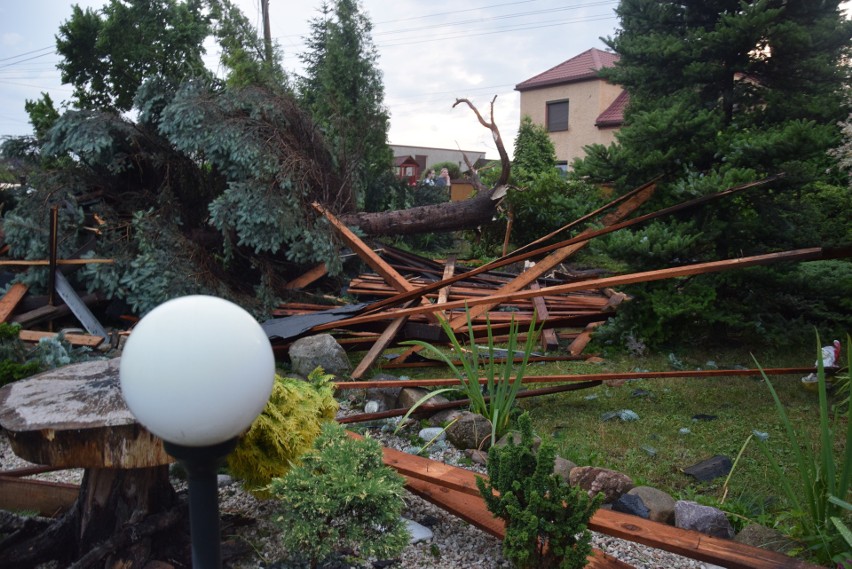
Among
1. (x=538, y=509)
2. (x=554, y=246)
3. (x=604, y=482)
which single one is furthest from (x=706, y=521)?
(x=554, y=246)

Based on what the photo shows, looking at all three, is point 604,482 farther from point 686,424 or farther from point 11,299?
point 11,299

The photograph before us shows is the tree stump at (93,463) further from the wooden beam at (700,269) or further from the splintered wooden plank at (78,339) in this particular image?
the splintered wooden plank at (78,339)

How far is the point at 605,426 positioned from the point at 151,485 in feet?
9.44

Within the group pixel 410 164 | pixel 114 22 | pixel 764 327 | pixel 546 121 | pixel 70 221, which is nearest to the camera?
pixel 764 327

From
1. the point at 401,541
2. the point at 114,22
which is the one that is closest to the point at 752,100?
the point at 401,541

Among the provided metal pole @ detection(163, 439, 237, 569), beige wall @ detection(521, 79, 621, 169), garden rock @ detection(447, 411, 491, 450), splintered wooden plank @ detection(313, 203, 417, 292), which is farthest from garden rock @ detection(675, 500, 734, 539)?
beige wall @ detection(521, 79, 621, 169)

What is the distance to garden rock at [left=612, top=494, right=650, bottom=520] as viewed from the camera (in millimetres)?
2951

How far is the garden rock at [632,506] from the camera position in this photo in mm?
2951

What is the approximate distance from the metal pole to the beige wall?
23.1 meters

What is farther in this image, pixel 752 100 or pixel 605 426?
pixel 752 100

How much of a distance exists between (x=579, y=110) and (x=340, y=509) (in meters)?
23.7

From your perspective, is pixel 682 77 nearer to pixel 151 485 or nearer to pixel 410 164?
pixel 151 485

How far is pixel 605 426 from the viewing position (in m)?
4.33

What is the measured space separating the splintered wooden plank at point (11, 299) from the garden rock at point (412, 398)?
4.38 metres
